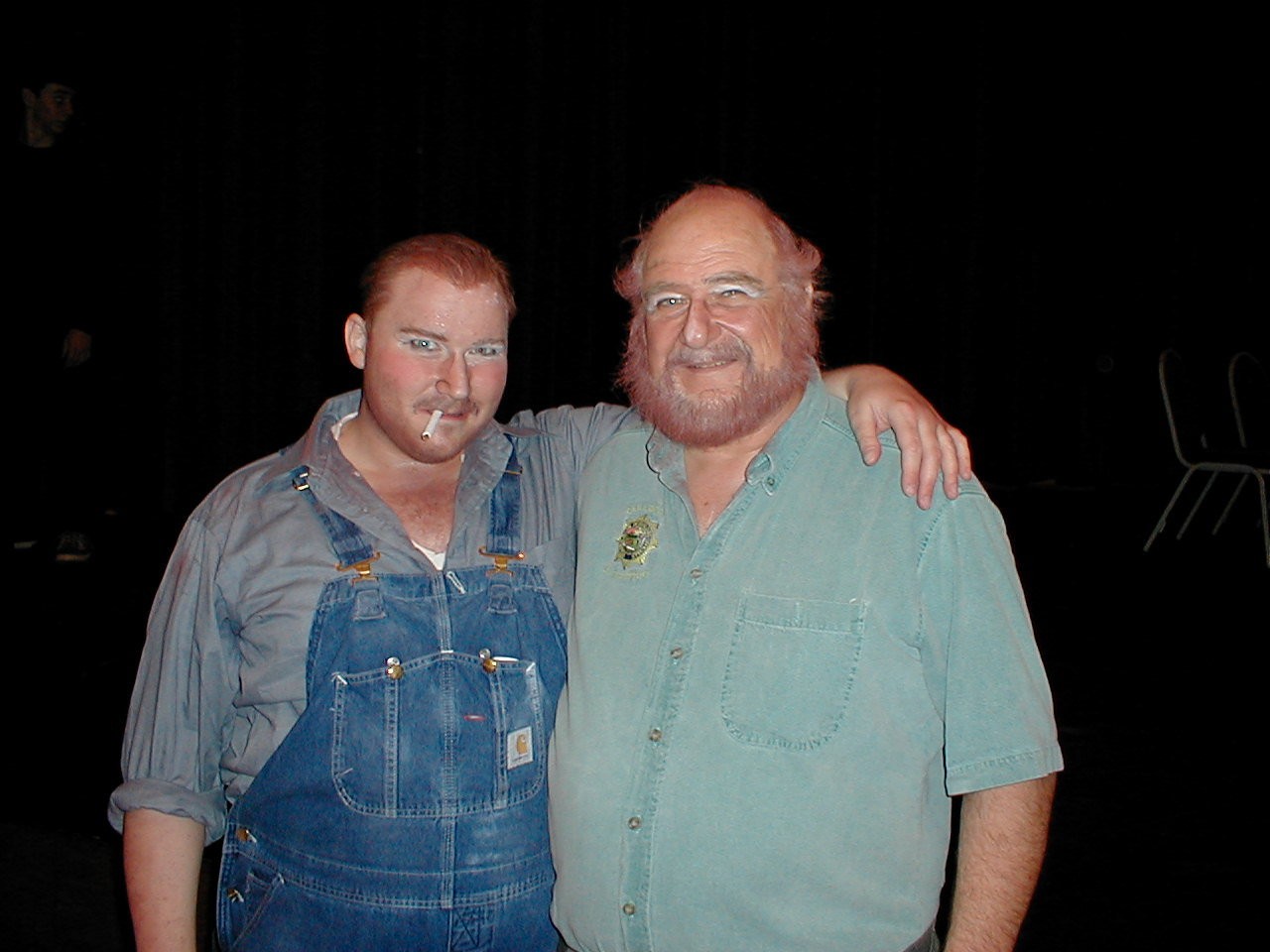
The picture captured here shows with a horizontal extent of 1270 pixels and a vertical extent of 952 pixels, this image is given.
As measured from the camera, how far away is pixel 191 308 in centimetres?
560

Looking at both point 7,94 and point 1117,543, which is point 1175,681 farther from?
point 7,94

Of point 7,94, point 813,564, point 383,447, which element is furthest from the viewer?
point 7,94

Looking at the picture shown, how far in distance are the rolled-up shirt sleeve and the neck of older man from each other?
69 cm

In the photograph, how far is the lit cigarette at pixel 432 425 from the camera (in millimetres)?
1501

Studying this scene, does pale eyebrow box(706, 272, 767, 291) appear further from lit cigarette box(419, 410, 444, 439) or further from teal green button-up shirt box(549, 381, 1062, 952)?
lit cigarette box(419, 410, 444, 439)

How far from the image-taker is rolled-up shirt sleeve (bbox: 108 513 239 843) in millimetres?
1435

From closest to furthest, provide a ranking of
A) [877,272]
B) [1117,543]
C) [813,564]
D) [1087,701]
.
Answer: [813,564]
[1087,701]
[1117,543]
[877,272]

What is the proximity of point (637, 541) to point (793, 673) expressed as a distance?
0.31 meters

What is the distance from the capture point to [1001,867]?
1.21m

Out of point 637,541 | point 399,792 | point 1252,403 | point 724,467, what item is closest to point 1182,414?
point 1252,403

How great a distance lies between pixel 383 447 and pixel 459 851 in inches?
23.6

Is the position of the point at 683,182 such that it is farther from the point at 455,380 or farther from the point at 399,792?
the point at 399,792

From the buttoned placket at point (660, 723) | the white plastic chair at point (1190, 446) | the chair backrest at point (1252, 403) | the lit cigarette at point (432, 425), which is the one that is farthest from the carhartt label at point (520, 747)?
the chair backrest at point (1252, 403)

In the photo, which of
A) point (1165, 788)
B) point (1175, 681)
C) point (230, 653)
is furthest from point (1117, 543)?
point (230, 653)
